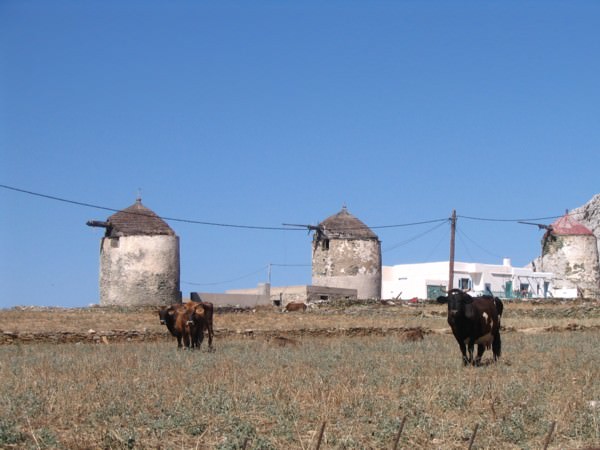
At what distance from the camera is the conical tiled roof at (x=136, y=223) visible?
46.8 m

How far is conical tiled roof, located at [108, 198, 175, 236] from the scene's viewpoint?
46.8 m

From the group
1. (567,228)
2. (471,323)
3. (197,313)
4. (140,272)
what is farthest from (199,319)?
(567,228)

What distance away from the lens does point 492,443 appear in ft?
26.0

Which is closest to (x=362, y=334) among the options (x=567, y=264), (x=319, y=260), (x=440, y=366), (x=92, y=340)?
(x=92, y=340)

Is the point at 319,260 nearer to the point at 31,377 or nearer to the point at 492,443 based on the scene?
the point at 31,377

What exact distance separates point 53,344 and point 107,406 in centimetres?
1409

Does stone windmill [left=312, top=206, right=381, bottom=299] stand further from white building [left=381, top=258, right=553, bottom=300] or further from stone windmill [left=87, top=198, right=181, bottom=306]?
stone windmill [left=87, top=198, right=181, bottom=306]

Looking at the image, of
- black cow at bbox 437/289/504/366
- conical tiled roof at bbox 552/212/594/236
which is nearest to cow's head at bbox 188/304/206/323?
black cow at bbox 437/289/504/366

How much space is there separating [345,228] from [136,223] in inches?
533

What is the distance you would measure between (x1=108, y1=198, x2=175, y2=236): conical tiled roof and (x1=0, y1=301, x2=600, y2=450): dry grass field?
29416 mm

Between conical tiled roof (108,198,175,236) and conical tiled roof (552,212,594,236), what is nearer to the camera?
conical tiled roof (108,198,175,236)

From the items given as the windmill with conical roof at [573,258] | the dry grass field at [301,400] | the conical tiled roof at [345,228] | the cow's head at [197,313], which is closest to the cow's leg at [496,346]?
the dry grass field at [301,400]

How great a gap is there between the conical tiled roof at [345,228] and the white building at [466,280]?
660 centimetres

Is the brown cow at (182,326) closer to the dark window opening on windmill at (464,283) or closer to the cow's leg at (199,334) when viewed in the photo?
the cow's leg at (199,334)
